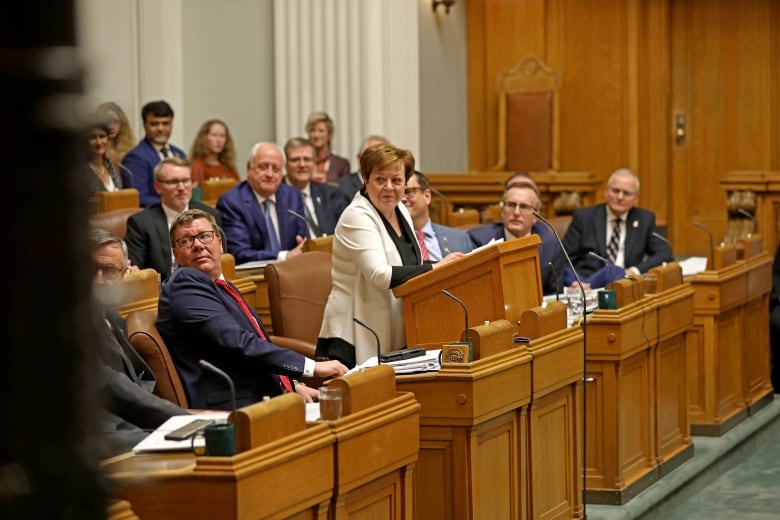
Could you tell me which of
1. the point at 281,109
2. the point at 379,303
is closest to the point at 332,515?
the point at 379,303

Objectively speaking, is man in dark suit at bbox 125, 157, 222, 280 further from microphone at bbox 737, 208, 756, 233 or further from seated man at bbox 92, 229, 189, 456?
microphone at bbox 737, 208, 756, 233

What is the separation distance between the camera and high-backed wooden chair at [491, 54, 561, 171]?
1195 centimetres

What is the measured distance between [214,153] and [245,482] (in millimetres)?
6548

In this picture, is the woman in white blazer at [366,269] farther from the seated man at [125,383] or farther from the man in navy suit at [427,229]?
the man in navy suit at [427,229]

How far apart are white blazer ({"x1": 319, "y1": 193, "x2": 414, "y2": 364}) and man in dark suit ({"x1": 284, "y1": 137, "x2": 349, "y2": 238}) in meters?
3.06

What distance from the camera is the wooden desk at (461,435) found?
13.3 ft

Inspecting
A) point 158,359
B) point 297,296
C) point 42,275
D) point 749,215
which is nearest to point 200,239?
point 158,359

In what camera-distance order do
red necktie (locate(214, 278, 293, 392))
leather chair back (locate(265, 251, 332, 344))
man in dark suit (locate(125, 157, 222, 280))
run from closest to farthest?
red necktie (locate(214, 278, 293, 392)) → leather chair back (locate(265, 251, 332, 344)) → man in dark suit (locate(125, 157, 222, 280))

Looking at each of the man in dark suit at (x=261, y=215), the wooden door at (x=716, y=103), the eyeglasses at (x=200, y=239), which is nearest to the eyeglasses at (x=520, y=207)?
the man in dark suit at (x=261, y=215)

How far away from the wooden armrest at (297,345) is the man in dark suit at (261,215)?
158 cm

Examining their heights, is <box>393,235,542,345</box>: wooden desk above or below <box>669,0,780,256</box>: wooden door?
below

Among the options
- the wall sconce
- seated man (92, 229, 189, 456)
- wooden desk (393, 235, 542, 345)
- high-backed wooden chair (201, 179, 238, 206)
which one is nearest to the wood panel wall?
the wall sconce

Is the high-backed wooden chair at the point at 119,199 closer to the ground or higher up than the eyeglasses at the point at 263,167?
closer to the ground

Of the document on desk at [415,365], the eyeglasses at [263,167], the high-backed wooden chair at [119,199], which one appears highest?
the eyeglasses at [263,167]
